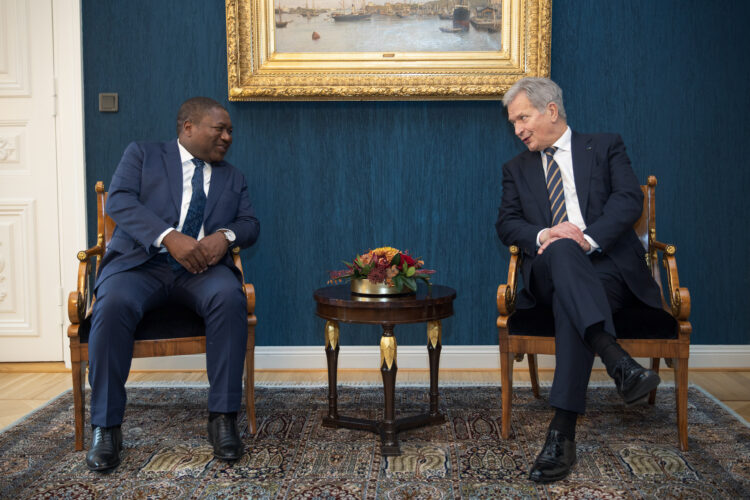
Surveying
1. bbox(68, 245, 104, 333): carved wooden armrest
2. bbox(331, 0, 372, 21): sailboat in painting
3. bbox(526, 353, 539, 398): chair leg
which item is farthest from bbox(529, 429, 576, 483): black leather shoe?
bbox(331, 0, 372, 21): sailboat in painting

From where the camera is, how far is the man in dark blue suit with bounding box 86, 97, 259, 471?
237cm

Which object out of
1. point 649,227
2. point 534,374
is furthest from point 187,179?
point 649,227

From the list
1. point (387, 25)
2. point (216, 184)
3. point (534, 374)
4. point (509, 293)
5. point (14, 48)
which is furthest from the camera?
point (14, 48)

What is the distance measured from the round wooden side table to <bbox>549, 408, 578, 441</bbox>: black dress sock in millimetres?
552

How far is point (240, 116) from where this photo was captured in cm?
358

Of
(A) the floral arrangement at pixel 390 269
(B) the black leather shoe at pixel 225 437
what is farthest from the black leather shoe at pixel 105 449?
(A) the floral arrangement at pixel 390 269

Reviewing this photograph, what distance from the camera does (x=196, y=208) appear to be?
2.83m

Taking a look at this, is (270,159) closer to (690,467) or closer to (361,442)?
(361,442)

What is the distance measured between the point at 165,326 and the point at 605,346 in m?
1.53

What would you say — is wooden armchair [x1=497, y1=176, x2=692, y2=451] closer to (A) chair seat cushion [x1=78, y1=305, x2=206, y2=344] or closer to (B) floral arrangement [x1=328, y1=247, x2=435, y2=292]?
(B) floral arrangement [x1=328, y1=247, x2=435, y2=292]

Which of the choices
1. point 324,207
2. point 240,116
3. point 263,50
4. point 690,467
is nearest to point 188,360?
point 324,207

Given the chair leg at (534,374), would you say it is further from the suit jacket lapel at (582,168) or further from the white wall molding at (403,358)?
the suit jacket lapel at (582,168)

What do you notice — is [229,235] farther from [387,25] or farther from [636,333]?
[636,333]

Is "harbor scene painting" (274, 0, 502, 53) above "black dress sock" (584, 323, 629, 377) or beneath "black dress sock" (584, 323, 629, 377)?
above
